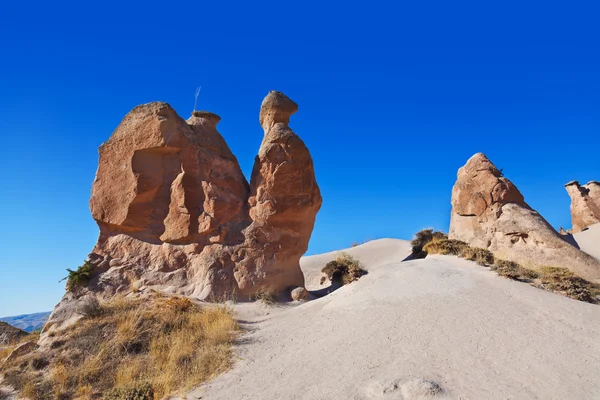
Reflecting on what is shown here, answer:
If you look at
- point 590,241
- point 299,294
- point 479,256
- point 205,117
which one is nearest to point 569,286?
point 479,256

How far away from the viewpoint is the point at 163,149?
11.2 m

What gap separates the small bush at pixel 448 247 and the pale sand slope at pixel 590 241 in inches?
207

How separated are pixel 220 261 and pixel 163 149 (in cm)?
360

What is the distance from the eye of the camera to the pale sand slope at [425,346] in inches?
178

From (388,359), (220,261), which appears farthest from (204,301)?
(388,359)

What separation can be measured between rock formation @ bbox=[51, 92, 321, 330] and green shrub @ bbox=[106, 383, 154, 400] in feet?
15.6

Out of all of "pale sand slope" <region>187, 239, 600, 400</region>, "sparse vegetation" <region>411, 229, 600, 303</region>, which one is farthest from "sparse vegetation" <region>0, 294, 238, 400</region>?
"sparse vegetation" <region>411, 229, 600, 303</region>

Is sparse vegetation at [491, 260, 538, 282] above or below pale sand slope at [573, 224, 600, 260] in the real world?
below

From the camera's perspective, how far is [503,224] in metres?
12.2

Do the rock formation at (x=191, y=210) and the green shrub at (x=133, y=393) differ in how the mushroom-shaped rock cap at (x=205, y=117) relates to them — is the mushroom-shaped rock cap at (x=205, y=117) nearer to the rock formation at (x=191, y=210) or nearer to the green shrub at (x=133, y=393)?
the rock formation at (x=191, y=210)

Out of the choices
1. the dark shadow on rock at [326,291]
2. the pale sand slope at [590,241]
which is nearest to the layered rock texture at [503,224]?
the pale sand slope at [590,241]

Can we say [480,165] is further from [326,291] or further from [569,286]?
[326,291]

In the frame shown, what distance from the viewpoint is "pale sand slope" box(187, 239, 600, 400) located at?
4531 millimetres

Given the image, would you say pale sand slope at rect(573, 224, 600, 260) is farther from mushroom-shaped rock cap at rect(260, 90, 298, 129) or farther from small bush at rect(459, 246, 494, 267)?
mushroom-shaped rock cap at rect(260, 90, 298, 129)
